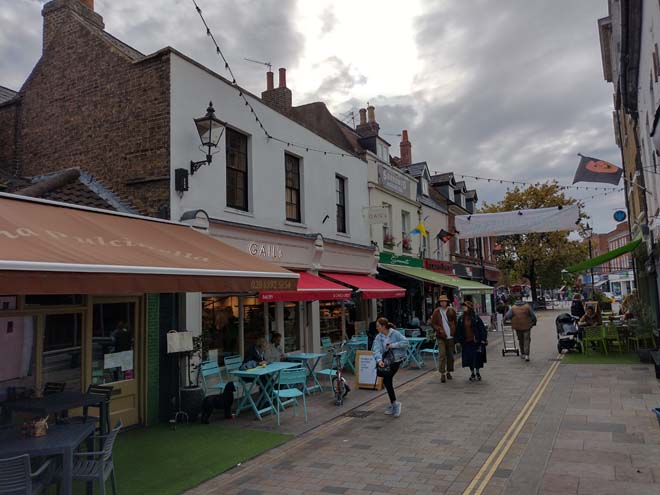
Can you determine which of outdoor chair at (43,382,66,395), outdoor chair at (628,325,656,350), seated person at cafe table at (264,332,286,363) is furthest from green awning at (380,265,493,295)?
outdoor chair at (43,382,66,395)

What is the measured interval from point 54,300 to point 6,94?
8202mm

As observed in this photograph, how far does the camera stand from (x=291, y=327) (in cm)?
1285

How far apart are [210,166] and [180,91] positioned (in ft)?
4.80

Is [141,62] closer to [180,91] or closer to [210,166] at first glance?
[180,91]

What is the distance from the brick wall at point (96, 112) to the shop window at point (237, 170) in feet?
6.16

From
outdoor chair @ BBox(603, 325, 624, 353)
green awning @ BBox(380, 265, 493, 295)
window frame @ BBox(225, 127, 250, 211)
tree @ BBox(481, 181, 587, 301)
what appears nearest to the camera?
window frame @ BBox(225, 127, 250, 211)

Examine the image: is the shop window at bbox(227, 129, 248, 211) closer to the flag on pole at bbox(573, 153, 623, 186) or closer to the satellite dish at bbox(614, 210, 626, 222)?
the flag on pole at bbox(573, 153, 623, 186)

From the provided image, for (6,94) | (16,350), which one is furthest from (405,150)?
(16,350)

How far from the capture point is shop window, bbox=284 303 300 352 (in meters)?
12.6

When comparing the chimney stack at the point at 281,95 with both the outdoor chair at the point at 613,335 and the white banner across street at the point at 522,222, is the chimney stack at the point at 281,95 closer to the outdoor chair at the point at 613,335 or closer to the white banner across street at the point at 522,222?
the white banner across street at the point at 522,222

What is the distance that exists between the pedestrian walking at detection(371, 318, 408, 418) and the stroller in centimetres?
942

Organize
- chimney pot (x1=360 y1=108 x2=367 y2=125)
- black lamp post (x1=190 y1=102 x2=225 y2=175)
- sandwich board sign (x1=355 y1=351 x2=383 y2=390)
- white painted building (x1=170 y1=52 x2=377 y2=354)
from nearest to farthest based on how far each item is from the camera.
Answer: black lamp post (x1=190 y1=102 x2=225 y2=175)
white painted building (x1=170 y1=52 x2=377 y2=354)
sandwich board sign (x1=355 y1=351 x2=383 y2=390)
chimney pot (x1=360 y1=108 x2=367 y2=125)

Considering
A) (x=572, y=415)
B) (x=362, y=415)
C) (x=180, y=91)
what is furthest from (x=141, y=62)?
(x=572, y=415)

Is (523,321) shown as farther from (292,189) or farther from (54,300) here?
(54,300)
